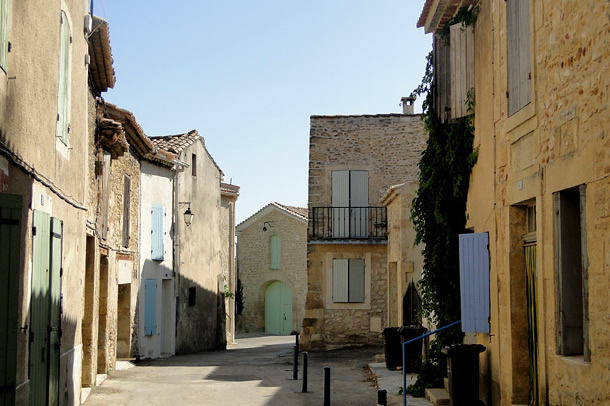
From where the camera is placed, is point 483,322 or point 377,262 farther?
point 377,262

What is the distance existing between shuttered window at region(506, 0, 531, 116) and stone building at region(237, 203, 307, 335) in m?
31.8

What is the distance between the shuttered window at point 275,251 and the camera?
4094 centimetres

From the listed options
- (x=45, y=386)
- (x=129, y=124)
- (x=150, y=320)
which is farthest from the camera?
(x=150, y=320)

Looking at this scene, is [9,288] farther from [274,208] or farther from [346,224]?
[274,208]

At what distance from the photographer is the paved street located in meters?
12.8

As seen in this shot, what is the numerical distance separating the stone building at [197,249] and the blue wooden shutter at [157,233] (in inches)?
56.6

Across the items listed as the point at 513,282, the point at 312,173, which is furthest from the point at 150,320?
the point at 513,282

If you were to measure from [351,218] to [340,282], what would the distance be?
2.11m

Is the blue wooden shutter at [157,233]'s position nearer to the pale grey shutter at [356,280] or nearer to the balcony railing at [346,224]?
the balcony railing at [346,224]

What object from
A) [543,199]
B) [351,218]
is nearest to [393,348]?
[543,199]

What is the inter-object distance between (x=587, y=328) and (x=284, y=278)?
3439cm


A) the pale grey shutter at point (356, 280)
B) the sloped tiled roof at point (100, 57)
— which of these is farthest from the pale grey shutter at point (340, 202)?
the sloped tiled roof at point (100, 57)

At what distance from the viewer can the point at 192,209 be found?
25.2 metres

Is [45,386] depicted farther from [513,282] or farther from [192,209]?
[192,209]
